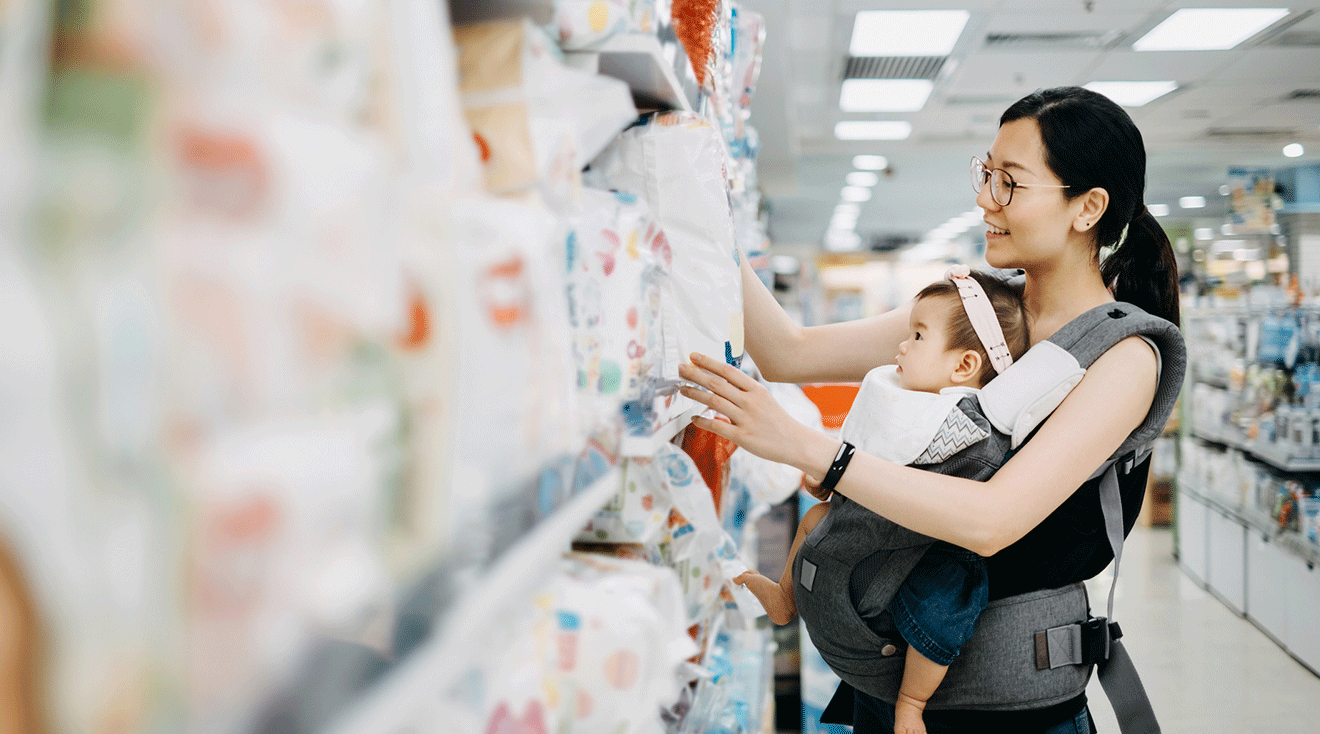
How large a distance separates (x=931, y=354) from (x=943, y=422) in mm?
163

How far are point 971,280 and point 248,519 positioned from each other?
4.47 feet

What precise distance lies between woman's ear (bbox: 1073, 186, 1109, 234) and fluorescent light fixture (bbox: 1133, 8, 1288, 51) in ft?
14.0

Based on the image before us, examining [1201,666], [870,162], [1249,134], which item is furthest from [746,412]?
[1249,134]

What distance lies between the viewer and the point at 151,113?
28 centimetres

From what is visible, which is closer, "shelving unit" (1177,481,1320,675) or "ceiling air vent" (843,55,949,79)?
"shelving unit" (1177,481,1320,675)

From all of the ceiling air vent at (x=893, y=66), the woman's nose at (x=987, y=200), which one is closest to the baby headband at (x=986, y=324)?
the woman's nose at (x=987, y=200)

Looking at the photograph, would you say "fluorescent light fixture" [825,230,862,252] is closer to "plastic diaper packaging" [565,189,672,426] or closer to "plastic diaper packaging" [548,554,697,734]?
"plastic diaper packaging" [565,189,672,426]

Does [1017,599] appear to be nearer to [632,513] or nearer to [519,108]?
[632,513]

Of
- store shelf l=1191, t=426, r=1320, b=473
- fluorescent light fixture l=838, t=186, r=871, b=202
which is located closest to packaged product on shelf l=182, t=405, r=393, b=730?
store shelf l=1191, t=426, r=1320, b=473

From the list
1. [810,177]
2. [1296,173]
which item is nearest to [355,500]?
[810,177]

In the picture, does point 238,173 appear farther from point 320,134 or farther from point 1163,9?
point 1163,9

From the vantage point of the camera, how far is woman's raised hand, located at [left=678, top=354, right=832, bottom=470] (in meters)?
1.14

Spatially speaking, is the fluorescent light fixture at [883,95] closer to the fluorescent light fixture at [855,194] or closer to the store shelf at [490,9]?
the fluorescent light fixture at [855,194]

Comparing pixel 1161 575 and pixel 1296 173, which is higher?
pixel 1296 173
